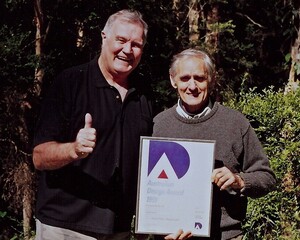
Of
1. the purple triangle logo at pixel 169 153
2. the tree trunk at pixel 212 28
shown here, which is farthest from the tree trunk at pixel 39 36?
the purple triangle logo at pixel 169 153

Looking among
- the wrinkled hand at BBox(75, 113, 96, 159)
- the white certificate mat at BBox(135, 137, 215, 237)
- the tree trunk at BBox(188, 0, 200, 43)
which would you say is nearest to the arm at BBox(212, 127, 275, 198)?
the white certificate mat at BBox(135, 137, 215, 237)

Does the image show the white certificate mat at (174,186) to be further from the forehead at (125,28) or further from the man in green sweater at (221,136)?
the forehead at (125,28)

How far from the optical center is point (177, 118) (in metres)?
3.08

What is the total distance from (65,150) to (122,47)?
2.21 feet

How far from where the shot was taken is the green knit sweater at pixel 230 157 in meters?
2.95

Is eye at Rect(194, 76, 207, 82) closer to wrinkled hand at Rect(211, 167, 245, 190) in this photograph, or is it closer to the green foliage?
wrinkled hand at Rect(211, 167, 245, 190)

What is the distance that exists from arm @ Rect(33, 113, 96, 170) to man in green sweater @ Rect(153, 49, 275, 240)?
641mm

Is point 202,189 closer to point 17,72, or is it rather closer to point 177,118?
point 177,118

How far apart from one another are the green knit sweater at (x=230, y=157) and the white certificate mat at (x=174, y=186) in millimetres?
94

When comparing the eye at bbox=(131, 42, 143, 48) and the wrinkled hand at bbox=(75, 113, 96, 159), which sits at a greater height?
the eye at bbox=(131, 42, 143, 48)

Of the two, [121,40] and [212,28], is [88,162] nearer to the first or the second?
[121,40]

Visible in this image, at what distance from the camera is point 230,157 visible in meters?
2.95

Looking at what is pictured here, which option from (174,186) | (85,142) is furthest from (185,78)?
(85,142)

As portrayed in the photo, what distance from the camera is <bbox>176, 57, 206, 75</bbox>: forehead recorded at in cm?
306
